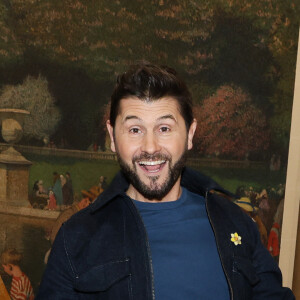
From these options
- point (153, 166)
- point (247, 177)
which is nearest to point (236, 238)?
point (153, 166)

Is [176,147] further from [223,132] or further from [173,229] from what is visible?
[223,132]

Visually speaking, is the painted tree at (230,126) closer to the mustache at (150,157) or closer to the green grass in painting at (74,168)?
the green grass in painting at (74,168)

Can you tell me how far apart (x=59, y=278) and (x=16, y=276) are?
1870mm

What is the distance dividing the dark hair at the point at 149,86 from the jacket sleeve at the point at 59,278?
59 centimetres

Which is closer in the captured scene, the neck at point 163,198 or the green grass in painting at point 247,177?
the neck at point 163,198

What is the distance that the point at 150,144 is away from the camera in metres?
1.75

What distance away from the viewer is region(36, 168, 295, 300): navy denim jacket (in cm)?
168

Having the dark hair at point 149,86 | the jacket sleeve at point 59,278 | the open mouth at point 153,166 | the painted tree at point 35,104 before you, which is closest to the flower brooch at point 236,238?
the open mouth at point 153,166

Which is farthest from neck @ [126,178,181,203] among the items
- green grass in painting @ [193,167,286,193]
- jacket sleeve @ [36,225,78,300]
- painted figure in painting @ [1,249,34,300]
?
painted figure in painting @ [1,249,34,300]

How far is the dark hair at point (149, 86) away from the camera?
183cm

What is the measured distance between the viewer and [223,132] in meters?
3.41

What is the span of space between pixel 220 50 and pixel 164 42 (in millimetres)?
418

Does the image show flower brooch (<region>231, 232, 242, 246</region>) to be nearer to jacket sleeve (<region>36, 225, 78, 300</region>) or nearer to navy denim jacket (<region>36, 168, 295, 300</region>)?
navy denim jacket (<region>36, 168, 295, 300</region>)

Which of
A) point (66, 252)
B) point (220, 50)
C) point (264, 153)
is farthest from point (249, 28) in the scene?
point (66, 252)
